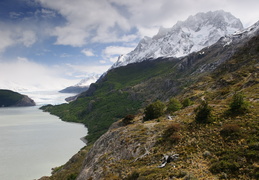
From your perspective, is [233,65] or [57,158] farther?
[57,158]

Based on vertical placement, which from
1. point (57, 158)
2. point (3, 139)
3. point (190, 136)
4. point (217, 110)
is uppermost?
point (217, 110)

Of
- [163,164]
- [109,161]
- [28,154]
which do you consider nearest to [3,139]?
[28,154]

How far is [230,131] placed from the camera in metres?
23.2

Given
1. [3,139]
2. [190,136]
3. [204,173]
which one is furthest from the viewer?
[3,139]

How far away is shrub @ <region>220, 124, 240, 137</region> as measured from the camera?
22.8 metres

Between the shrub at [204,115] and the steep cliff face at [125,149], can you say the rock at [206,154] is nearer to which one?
the shrub at [204,115]

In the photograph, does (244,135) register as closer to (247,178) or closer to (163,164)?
(247,178)

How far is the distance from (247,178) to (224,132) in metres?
8.35

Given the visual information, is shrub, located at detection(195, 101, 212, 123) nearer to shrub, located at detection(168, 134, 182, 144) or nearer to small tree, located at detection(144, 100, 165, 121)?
shrub, located at detection(168, 134, 182, 144)

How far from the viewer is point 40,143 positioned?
5236 inches

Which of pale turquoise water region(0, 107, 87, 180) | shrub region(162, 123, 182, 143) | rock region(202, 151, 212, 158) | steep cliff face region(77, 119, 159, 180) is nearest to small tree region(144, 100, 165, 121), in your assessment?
steep cliff face region(77, 119, 159, 180)

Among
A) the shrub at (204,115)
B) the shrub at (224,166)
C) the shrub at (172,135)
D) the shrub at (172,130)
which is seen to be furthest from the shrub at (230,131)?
the shrub at (172,130)

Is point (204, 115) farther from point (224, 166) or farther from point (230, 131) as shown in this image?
point (224, 166)

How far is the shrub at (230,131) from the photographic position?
22766 millimetres
